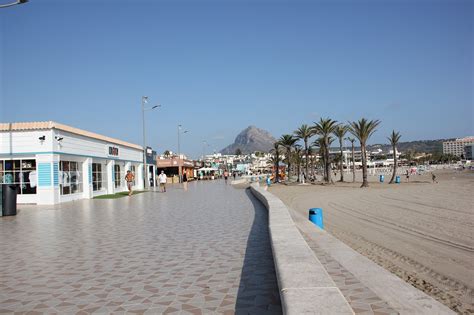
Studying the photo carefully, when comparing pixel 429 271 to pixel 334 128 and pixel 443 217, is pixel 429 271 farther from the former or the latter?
pixel 334 128

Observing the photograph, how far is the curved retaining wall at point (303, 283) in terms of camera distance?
3447 millimetres

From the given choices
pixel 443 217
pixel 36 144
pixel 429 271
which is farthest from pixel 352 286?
pixel 36 144

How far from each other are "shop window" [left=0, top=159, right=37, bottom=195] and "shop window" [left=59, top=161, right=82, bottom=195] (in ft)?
5.06

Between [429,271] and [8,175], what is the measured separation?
69.7ft

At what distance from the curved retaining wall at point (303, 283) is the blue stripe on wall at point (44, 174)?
1807 cm

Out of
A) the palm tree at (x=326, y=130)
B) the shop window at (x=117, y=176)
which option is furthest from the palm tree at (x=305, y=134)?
the shop window at (x=117, y=176)

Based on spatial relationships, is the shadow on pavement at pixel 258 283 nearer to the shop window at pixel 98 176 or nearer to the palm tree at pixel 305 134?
the shop window at pixel 98 176

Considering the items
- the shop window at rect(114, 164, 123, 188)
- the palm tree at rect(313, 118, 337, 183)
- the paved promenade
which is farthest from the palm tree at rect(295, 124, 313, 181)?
the paved promenade

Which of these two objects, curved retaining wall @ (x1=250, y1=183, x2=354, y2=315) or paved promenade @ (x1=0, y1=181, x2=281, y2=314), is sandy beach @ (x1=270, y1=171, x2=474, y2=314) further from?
paved promenade @ (x1=0, y1=181, x2=281, y2=314)

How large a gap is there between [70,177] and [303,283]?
880 inches

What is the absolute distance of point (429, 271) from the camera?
759cm

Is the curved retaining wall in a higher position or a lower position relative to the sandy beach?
higher

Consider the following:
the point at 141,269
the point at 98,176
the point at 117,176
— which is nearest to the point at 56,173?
the point at 98,176

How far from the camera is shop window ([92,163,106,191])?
27.6m
